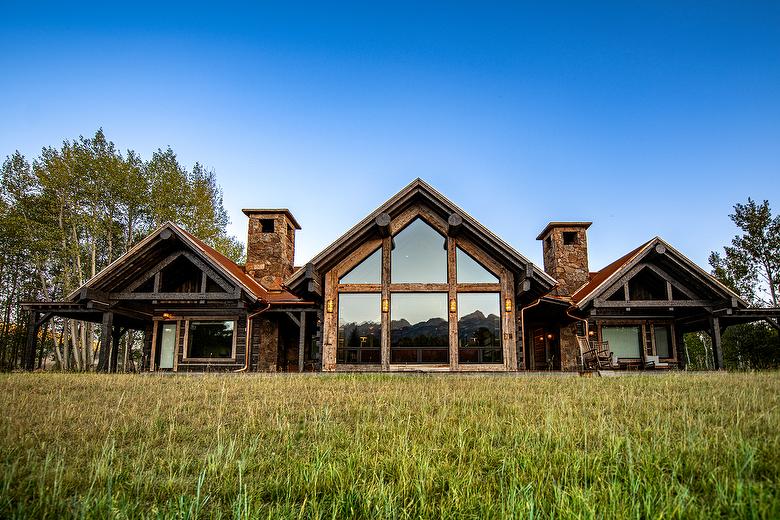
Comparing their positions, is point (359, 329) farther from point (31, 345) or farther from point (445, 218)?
point (31, 345)

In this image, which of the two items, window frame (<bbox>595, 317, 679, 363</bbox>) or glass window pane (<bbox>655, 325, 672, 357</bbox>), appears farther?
glass window pane (<bbox>655, 325, 672, 357</bbox>)

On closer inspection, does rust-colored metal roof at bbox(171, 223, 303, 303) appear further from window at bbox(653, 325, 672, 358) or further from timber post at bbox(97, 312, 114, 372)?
window at bbox(653, 325, 672, 358)

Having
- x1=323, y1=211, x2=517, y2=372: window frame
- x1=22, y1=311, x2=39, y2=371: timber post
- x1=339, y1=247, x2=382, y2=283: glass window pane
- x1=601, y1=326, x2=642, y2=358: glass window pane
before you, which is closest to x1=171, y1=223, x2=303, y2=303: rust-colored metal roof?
x1=323, y1=211, x2=517, y2=372: window frame

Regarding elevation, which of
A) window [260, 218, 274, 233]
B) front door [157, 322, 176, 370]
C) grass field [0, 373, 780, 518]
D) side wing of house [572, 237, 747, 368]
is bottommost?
grass field [0, 373, 780, 518]

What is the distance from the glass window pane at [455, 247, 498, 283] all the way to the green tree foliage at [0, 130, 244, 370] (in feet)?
65.9

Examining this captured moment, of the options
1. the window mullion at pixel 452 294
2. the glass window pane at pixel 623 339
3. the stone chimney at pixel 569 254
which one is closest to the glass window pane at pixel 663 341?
the glass window pane at pixel 623 339

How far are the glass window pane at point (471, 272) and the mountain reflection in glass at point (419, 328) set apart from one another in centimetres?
93

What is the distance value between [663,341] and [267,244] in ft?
59.9

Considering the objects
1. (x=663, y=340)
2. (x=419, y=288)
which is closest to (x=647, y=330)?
(x=663, y=340)

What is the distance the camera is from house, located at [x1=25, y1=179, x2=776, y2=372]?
1433cm

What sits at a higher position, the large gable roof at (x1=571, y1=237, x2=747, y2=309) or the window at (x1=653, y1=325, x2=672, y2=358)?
the large gable roof at (x1=571, y1=237, x2=747, y2=309)

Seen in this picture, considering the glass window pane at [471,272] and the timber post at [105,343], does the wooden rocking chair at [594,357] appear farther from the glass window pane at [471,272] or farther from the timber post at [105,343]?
the timber post at [105,343]

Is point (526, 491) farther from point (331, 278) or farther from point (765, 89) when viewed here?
point (765, 89)

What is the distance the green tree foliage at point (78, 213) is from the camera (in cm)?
2444
